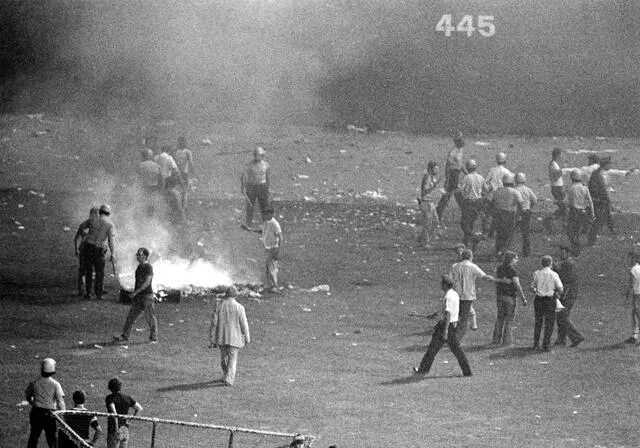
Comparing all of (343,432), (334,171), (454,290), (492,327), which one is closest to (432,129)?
(334,171)

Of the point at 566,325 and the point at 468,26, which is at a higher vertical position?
the point at 468,26

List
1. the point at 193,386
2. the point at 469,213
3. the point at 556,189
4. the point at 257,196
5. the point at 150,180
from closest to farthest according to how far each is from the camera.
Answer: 1. the point at 193,386
2. the point at 150,180
3. the point at 469,213
4. the point at 257,196
5. the point at 556,189

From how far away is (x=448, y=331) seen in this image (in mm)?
18250

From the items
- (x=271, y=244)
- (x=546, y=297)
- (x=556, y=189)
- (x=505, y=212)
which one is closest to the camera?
(x=546, y=297)

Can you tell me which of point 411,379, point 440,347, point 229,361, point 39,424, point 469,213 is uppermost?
point 469,213

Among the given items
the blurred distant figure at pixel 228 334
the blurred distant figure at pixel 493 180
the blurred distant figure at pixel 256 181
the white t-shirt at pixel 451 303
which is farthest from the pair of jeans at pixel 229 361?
the blurred distant figure at pixel 493 180

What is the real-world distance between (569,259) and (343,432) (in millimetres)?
6119

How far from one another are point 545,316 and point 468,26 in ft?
47.7

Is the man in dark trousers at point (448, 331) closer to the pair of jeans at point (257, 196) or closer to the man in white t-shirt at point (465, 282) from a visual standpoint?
the man in white t-shirt at point (465, 282)

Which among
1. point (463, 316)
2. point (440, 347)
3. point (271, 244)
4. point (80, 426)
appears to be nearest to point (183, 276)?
point (271, 244)

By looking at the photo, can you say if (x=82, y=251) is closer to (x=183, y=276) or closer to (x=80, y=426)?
(x=183, y=276)

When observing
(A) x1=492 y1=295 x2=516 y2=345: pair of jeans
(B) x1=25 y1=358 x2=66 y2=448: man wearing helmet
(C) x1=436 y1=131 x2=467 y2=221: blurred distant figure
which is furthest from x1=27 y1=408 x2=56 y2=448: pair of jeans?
(C) x1=436 y1=131 x2=467 y2=221: blurred distant figure

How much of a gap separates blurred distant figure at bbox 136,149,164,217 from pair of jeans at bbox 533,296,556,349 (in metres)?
8.38

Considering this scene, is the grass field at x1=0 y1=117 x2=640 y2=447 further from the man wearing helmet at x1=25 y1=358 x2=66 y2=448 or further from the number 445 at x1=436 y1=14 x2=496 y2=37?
the number 445 at x1=436 y1=14 x2=496 y2=37
